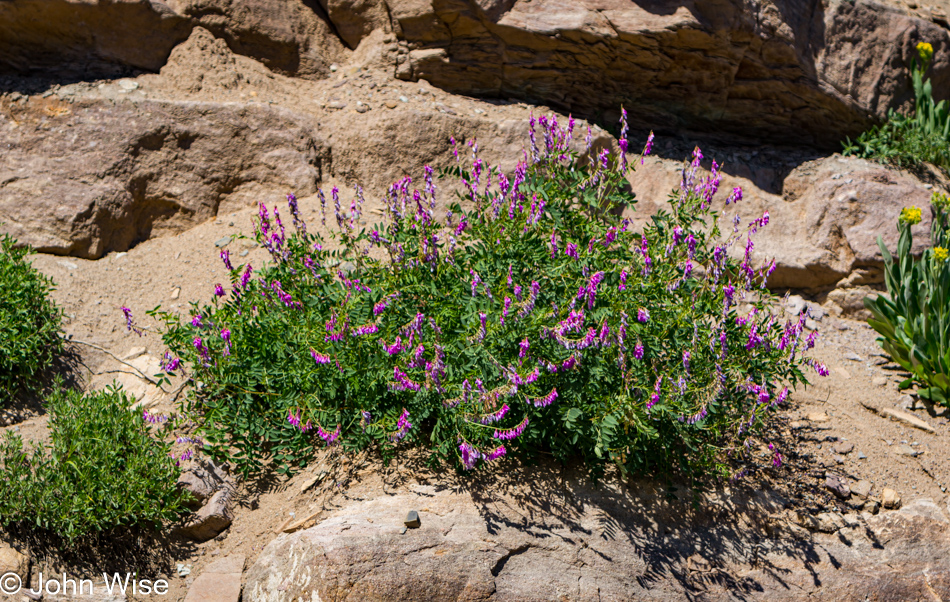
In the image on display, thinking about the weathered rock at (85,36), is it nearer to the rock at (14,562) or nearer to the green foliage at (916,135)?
the rock at (14,562)

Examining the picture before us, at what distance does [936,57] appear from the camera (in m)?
7.42

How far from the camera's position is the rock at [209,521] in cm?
401

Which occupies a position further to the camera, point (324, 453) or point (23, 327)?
point (23, 327)

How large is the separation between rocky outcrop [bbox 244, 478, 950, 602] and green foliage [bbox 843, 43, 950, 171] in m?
3.82

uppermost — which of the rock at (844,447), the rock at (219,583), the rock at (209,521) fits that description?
the rock at (844,447)

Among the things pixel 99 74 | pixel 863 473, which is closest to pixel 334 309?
pixel 863 473

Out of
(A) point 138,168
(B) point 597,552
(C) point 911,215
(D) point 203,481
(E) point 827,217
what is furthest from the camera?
(E) point 827,217

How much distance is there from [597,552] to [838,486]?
171 cm

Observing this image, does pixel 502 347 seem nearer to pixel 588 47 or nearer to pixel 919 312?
pixel 919 312

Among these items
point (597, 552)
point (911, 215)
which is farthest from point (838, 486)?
point (911, 215)

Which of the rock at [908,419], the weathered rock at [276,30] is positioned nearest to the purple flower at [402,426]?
the rock at [908,419]

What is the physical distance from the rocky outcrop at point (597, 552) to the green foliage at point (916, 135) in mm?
3822

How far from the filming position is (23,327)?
457 cm

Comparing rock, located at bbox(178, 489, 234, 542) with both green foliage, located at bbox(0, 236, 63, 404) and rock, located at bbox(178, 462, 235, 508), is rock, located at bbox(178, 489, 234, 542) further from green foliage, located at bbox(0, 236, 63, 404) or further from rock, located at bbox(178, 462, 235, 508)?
green foliage, located at bbox(0, 236, 63, 404)
